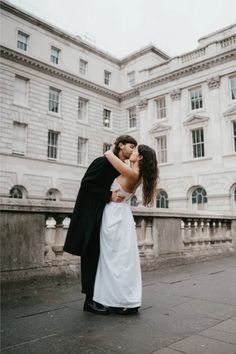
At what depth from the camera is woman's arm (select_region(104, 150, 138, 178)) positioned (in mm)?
3734

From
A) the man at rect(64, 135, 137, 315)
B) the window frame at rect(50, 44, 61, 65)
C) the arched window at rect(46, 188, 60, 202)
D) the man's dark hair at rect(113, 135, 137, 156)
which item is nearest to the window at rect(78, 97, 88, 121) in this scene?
the window frame at rect(50, 44, 61, 65)

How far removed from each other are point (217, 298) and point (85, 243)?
1949 mm

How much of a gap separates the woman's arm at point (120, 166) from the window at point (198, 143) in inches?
927

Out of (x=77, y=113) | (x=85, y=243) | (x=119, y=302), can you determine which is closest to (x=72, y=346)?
(x=119, y=302)

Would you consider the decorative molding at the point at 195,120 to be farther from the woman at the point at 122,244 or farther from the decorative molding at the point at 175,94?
the woman at the point at 122,244

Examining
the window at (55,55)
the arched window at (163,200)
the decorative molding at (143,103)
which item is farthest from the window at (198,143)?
the window at (55,55)

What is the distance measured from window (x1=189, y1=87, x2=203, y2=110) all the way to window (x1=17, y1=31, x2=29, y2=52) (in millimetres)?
13971

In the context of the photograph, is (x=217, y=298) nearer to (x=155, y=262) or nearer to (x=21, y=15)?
(x=155, y=262)

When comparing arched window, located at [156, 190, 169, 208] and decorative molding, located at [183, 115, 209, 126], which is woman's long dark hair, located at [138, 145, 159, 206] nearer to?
decorative molding, located at [183, 115, 209, 126]

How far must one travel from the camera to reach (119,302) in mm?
3574

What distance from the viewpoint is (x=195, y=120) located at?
26.6m

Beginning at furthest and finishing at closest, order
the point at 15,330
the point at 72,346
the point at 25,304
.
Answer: the point at 25,304, the point at 15,330, the point at 72,346

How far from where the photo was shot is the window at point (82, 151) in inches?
1166

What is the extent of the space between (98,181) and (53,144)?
24316 millimetres
